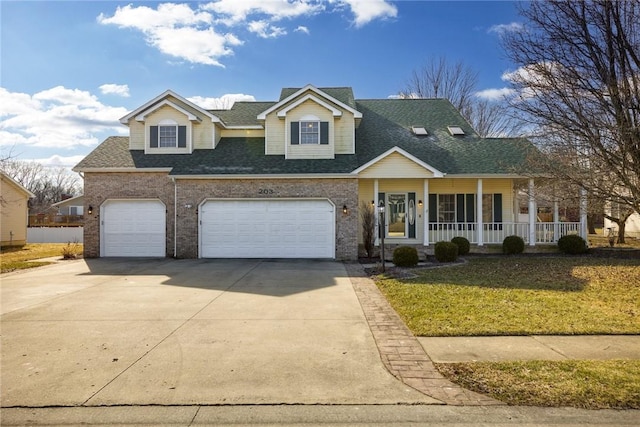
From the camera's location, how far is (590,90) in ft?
31.2

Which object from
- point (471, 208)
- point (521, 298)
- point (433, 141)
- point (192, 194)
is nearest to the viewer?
point (521, 298)

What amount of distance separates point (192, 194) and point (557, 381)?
14475mm

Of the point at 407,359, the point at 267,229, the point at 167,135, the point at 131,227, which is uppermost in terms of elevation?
the point at 167,135

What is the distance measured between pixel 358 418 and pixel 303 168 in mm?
13068

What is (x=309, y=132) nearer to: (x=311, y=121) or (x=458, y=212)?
(x=311, y=121)

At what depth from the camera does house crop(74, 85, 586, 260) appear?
15.8 m

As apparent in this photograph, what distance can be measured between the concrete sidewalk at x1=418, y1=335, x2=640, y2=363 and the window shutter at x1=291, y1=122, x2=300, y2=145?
1248 centimetres

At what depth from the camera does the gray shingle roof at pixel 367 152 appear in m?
16.2

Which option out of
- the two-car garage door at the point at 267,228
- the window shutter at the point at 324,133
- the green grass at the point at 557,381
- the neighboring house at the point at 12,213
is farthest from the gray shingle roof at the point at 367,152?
the green grass at the point at 557,381

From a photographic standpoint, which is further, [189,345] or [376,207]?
[376,207]

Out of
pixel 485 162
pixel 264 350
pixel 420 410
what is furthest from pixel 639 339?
pixel 485 162

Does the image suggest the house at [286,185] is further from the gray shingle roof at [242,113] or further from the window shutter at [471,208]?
the gray shingle roof at [242,113]

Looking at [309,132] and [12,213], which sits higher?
[309,132]

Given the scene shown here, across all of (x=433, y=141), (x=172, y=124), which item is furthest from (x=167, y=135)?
(x=433, y=141)
